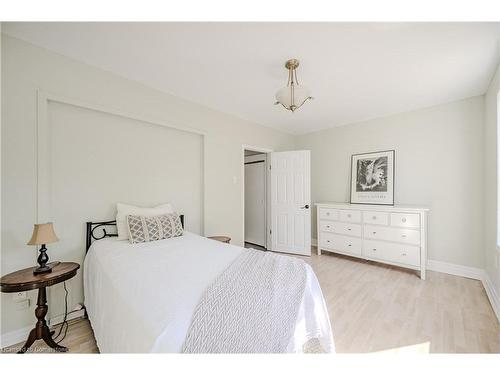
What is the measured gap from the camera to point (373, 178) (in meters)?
3.62

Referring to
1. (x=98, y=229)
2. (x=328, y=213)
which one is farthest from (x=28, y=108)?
(x=328, y=213)

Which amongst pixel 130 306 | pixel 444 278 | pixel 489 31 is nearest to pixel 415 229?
pixel 444 278

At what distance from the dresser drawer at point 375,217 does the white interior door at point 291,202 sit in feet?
2.93

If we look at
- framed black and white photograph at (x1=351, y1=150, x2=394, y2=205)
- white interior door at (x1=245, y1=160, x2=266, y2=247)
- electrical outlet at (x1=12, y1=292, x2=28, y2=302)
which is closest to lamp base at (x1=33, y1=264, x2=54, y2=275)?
electrical outlet at (x1=12, y1=292, x2=28, y2=302)

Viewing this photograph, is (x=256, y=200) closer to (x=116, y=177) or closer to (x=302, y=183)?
(x=302, y=183)

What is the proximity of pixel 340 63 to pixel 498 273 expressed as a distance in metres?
2.58

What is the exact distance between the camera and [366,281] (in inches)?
108

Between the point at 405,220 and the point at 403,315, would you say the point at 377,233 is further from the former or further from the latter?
the point at 403,315

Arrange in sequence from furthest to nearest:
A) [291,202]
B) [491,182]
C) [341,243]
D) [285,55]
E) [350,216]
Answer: [291,202] → [341,243] → [350,216] → [491,182] → [285,55]

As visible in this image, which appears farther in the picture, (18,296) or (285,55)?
(285,55)

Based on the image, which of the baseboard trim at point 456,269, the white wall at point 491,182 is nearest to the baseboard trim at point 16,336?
the white wall at point 491,182

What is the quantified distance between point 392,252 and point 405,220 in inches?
19.9

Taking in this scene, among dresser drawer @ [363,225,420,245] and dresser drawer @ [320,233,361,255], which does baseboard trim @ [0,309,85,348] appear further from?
dresser drawer @ [363,225,420,245]

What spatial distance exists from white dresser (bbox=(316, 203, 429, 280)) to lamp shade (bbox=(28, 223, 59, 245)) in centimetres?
356
